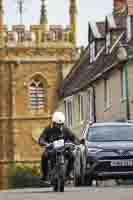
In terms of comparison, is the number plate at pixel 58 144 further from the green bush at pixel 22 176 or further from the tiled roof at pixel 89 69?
the green bush at pixel 22 176

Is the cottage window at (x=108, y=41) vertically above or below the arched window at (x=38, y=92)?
above

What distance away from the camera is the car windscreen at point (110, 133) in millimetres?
25562

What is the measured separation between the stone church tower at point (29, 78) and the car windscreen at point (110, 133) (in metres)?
43.6

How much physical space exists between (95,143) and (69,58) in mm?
44940

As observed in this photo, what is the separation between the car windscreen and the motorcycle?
10.4ft

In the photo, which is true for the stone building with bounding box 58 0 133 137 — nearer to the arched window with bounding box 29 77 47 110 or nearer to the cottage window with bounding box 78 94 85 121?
the cottage window with bounding box 78 94 85 121

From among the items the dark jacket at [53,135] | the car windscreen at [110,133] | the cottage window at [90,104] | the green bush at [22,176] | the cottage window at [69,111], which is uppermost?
the dark jacket at [53,135]

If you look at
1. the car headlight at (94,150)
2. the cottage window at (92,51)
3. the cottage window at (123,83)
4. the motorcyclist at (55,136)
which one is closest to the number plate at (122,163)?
the car headlight at (94,150)

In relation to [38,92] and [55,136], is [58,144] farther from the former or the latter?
[38,92]

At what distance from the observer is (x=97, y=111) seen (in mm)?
46812

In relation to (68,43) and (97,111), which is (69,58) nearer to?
(68,43)

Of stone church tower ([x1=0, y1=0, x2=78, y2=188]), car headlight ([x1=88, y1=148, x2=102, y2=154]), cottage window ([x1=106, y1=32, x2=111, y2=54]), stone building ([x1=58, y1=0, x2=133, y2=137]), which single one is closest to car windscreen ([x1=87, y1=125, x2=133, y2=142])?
car headlight ([x1=88, y1=148, x2=102, y2=154])

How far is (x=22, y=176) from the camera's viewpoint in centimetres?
6344

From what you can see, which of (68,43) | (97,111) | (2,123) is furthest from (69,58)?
(97,111)
